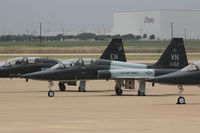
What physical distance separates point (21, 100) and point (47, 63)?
971 cm

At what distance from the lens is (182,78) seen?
1202 inches

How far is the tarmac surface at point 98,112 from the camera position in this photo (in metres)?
21.6

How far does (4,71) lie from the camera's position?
42.4 m

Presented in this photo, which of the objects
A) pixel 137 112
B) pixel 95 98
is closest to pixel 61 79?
pixel 95 98

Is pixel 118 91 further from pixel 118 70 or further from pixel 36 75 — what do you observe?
pixel 36 75

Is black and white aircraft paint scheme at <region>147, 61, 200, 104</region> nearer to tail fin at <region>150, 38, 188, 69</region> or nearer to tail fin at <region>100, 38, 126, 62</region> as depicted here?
tail fin at <region>150, 38, 188, 69</region>

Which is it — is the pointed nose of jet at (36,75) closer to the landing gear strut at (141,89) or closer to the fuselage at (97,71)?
the fuselage at (97,71)

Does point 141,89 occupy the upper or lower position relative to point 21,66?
lower

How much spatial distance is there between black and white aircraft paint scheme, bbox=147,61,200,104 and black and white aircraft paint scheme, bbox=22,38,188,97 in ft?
20.8

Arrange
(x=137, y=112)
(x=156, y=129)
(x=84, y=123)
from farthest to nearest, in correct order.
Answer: (x=137, y=112) → (x=84, y=123) → (x=156, y=129)

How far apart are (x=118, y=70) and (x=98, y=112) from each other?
36.5 ft

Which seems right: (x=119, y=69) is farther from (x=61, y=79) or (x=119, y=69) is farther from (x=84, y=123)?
(x=84, y=123)

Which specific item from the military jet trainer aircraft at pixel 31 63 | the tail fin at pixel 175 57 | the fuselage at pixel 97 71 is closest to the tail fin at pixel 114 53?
the military jet trainer aircraft at pixel 31 63

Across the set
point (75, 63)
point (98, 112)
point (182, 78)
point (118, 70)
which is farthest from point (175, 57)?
point (98, 112)
